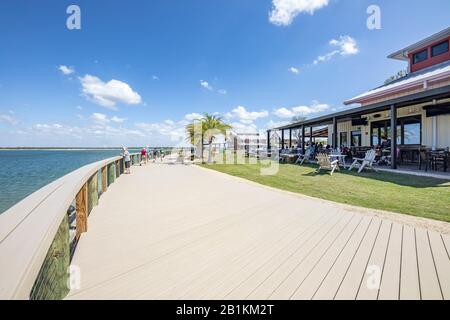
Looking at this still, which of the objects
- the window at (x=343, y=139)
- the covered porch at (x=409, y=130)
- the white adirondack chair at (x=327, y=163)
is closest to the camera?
the covered porch at (x=409, y=130)

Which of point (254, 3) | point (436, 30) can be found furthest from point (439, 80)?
point (254, 3)

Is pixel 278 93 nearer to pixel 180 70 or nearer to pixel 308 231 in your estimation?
pixel 180 70

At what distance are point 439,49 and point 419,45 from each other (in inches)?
40.7

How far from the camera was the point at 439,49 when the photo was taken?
12.3 metres

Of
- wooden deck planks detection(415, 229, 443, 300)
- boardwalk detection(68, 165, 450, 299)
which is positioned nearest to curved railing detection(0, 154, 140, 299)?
boardwalk detection(68, 165, 450, 299)

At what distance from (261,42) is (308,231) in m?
17.6

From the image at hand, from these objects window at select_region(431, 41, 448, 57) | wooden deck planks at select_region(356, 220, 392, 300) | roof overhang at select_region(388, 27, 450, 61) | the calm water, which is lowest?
the calm water

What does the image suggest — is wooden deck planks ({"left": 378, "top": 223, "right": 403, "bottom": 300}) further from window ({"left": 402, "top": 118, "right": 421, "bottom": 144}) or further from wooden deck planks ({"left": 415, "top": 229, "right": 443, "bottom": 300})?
window ({"left": 402, "top": 118, "right": 421, "bottom": 144})

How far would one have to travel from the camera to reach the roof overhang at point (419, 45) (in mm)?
11620

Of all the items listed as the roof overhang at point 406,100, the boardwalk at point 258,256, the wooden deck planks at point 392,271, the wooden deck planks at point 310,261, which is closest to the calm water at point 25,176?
the boardwalk at point 258,256

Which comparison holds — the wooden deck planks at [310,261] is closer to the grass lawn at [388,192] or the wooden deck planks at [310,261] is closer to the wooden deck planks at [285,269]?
the wooden deck planks at [285,269]

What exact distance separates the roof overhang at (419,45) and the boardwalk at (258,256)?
13.8 meters

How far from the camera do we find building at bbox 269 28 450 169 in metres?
9.44

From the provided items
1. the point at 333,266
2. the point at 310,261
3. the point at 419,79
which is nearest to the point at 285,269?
the point at 310,261
